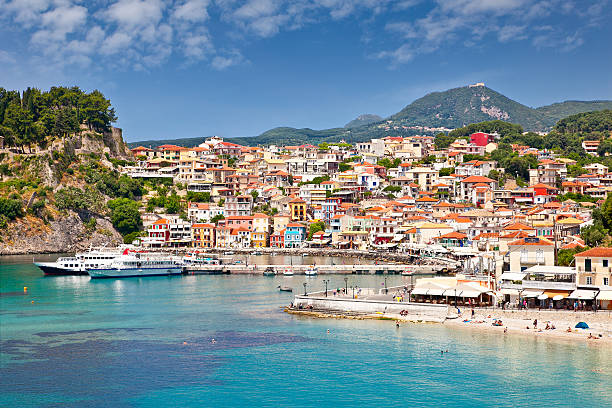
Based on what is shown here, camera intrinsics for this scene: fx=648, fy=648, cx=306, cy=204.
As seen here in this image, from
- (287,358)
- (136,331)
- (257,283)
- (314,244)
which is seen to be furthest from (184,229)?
(287,358)

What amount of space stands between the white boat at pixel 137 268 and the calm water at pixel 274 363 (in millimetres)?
20064

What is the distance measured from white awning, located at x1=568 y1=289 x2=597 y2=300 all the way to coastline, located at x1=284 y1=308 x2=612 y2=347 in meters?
0.86

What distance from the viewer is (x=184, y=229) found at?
276 ft

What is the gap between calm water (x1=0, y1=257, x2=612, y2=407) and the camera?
78.9ft

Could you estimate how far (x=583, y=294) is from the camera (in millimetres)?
32031

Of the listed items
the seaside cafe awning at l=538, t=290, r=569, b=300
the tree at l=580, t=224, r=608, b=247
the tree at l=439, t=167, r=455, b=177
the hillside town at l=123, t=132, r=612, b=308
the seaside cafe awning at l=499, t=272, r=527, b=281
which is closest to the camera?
the seaside cafe awning at l=538, t=290, r=569, b=300

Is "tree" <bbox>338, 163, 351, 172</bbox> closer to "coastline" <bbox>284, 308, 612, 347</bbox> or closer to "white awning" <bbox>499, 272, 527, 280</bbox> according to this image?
"white awning" <bbox>499, 272, 527, 280</bbox>

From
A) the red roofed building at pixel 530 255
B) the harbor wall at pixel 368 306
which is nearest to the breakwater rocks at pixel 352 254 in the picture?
the red roofed building at pixel 530 255

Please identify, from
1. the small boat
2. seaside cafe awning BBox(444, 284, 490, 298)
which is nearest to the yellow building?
the small boat

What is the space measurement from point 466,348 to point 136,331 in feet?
56.3

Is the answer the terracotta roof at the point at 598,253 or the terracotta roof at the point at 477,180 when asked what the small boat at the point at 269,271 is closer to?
the terracotta roof at the point at 598,253

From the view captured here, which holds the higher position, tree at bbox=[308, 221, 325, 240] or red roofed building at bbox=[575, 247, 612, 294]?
tree at bbox=[308, 221, 325, 240]

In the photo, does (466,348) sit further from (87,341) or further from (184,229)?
(184,229)

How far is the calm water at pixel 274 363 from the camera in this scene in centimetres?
2406
